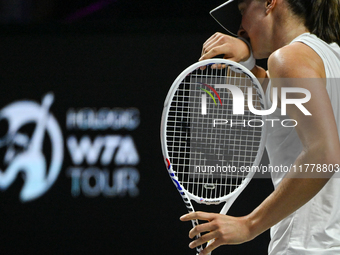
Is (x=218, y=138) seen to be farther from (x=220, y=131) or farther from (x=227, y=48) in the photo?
(x=227, y=48)

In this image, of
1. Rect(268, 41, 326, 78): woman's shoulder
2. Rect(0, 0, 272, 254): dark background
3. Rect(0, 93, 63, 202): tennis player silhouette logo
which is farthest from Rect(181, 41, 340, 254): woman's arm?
Rect(0, 93, 63, 202): tennis player silhouette logo

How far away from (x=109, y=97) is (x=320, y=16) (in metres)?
2.09

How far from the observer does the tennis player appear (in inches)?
32.0

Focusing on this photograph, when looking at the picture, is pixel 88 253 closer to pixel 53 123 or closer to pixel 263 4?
pixel 53 123

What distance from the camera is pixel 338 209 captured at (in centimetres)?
92

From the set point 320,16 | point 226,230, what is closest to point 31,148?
point 226,230

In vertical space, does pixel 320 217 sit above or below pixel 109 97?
below

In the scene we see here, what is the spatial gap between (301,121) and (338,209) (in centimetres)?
27

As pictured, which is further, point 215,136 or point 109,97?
point 109,97

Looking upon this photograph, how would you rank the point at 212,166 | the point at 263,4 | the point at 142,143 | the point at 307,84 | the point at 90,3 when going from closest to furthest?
the point at 307,84 → the point at 263,4 → the point at 212,166 → the point at 142,143 → the point at 90,3

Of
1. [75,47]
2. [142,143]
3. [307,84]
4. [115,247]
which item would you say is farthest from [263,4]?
[115,247]

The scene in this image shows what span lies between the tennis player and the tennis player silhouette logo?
2.07 metres

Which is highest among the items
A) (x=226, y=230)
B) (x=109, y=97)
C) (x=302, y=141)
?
(x=109, y=97)

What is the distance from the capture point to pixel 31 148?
9.66 ft
